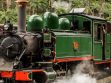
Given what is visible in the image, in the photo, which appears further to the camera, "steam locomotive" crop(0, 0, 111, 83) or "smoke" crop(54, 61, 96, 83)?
"smoke" crop(54, 61, 96, 83)

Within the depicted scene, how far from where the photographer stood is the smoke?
1203 centimetres

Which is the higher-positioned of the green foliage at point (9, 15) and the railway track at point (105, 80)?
the green foliage at point (9, 15)

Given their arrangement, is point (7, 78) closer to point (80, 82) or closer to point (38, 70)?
point (38, 70)

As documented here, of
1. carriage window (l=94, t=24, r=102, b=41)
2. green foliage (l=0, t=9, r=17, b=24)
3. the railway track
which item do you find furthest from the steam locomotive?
green foliage (l=0, t=9, r=17, b=24)

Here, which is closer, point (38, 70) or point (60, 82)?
point (38, 70)

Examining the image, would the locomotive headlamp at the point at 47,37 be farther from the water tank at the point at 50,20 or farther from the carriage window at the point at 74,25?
the carriage window at the point at 74,25

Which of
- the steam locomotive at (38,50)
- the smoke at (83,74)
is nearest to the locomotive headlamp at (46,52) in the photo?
the steam locomotive at (38,50)

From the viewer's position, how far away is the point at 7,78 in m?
9.80

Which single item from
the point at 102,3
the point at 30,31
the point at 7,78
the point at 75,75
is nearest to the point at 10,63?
the point at 7,78

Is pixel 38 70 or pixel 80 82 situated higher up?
pixel 38 70

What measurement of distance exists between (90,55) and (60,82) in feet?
7.22

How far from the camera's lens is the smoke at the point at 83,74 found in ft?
39.5

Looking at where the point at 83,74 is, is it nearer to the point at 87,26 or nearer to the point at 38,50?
the point at 87,26

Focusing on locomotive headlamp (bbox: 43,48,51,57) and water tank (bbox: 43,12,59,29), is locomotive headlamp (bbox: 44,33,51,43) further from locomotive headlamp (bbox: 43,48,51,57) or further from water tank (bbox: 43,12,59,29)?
water tank (bbox: 43,12,59,29)
